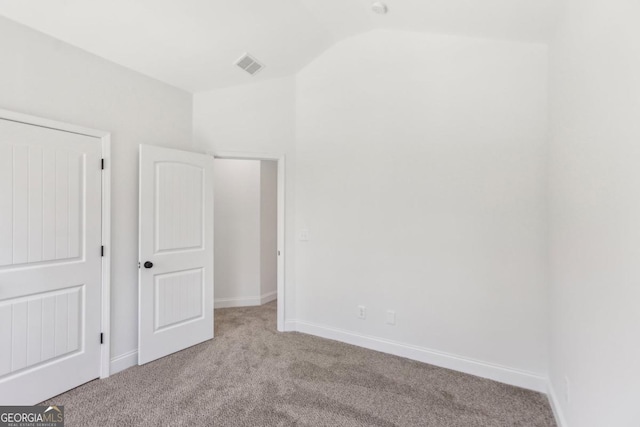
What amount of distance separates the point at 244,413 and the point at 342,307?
4.78ft

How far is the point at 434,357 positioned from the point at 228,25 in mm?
3317

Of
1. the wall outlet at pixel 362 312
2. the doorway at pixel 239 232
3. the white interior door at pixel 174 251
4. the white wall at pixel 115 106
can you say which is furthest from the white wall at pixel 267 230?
the wall outlet at pixel 362 312

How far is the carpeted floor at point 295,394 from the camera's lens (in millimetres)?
2039

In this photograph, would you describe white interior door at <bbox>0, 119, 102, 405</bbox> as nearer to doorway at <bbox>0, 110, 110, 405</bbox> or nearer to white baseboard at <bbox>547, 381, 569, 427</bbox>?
doorway at <bbox>0, 110, 110, 405</bbox>

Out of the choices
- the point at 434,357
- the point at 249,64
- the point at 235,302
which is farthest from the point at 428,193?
the point at 235,302

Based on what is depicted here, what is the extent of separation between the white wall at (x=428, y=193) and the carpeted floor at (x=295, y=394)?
329mm

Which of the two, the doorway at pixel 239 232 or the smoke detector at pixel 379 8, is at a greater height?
the smoke detector at pixel 379 8

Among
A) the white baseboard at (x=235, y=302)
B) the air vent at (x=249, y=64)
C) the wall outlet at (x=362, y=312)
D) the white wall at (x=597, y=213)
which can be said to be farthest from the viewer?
the white baseboard at (x=235, y=302)

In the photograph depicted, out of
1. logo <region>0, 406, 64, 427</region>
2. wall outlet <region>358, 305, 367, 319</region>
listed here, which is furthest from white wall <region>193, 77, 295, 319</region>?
logo <region>0, 406, 64, 427</region>

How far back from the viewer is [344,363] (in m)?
2.80

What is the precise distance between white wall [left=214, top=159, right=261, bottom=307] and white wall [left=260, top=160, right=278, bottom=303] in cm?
7

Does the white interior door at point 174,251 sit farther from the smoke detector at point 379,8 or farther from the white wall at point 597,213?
the white wall at point 597,213

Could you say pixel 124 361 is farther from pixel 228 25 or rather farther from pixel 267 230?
pixel 228 25

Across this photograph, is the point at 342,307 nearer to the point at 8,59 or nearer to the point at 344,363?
the point at 344,363
